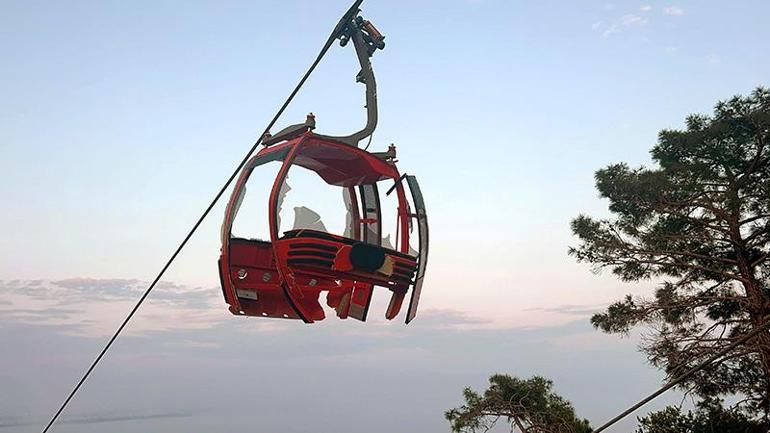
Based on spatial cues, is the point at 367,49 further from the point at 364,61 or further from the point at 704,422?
the point at 704,422

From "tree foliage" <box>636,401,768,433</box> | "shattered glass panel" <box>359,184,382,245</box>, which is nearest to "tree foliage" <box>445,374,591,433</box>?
"tree foliage" <box>636,401,768,433</box>

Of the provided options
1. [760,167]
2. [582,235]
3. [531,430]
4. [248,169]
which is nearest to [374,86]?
[248,169]

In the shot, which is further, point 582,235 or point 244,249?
point 582,235

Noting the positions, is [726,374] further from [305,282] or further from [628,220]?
[305,282]

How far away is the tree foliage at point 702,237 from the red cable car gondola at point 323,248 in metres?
9.34

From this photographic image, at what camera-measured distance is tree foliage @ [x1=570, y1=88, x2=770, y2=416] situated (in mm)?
13266

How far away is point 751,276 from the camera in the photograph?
43.8 feet

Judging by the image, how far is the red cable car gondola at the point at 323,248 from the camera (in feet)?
14.3

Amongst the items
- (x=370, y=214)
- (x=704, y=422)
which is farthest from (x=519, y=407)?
(x=370, y=214)

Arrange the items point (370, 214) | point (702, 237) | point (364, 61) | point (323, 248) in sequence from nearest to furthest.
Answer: point (323, 248), point (364, 61), point (370, 214), point (702, 237)

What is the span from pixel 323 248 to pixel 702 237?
11.5 m

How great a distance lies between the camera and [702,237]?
13.6m

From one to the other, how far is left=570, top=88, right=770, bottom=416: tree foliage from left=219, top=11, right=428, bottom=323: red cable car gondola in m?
9.34

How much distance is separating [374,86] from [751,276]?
442 inches
